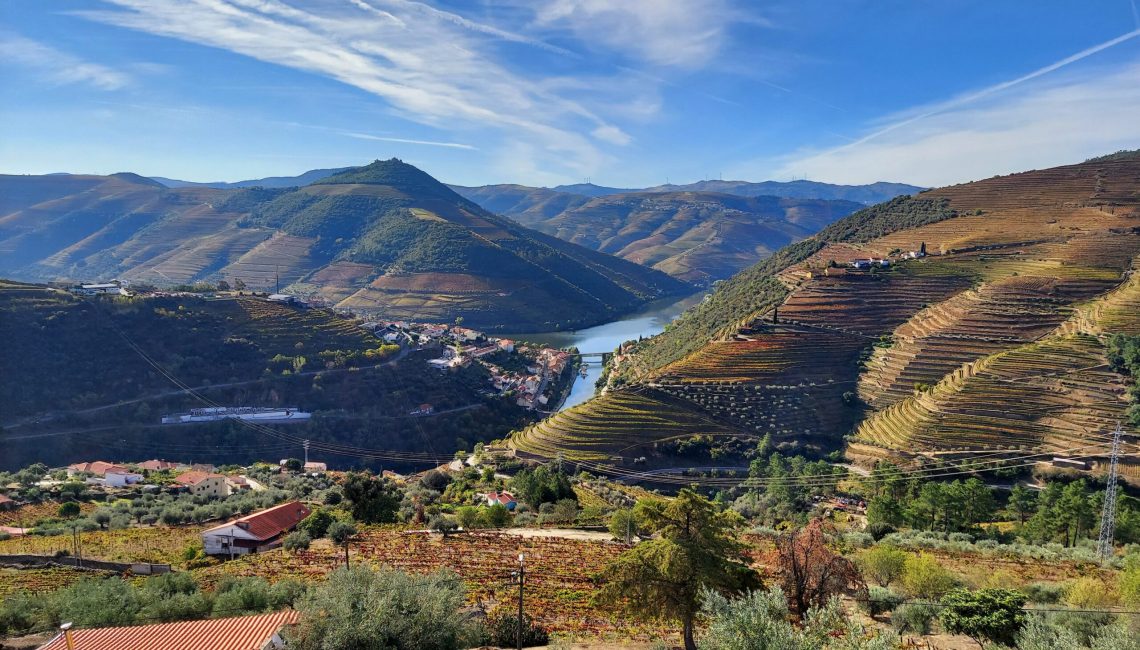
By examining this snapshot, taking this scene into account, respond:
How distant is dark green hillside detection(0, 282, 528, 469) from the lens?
1810 inches

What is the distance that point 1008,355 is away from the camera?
42.7 meters

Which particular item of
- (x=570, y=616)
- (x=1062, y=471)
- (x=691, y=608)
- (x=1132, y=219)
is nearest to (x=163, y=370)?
(x=570, y=616)

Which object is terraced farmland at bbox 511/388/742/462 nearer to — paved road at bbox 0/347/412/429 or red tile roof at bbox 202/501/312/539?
red tile roof at bbox 202/501/312/539

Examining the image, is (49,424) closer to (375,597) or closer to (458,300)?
(375,597)

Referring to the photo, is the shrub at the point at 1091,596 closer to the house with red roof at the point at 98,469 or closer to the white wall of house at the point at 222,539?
the white wall of house at the point at 222,539

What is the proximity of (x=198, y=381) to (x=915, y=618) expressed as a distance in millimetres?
55760

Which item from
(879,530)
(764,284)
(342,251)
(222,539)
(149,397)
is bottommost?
(222,539)

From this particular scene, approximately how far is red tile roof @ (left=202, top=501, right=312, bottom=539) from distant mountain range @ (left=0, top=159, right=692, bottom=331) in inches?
3197

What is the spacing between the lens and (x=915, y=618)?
522 inches

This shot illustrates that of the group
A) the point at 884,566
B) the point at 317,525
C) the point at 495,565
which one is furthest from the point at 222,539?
the point at 884,566

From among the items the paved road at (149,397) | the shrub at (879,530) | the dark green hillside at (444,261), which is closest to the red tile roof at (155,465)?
the paved road at (149,397)

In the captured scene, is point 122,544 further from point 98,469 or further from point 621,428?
point 621,428

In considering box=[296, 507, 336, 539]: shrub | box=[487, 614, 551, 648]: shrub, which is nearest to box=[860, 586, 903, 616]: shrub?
box=[487, 614, 551, 648]: shrub

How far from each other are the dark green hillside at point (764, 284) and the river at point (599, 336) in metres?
10.4
